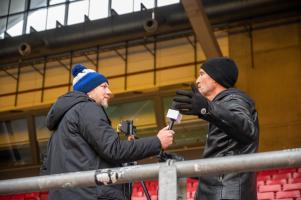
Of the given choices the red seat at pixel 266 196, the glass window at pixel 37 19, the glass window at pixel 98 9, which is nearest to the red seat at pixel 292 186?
the red seat at pixel 266 196

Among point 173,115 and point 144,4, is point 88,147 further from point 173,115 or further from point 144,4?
point 144,4

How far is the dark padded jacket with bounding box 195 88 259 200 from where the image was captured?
2029 millimetres

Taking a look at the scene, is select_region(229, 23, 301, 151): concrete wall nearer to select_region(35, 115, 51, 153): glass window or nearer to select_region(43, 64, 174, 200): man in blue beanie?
select_region(35, 115, 51, 153): glass window

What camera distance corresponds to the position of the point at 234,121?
2.03 metres

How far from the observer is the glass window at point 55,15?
43.1 ft

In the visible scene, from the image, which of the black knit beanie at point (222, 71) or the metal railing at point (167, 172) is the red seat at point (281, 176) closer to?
the black knit beanie at point (222, 71)

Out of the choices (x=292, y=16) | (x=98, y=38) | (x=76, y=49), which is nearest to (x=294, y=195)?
(x=292, y=16)

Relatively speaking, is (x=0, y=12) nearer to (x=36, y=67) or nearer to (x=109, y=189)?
(x=36, y=67)

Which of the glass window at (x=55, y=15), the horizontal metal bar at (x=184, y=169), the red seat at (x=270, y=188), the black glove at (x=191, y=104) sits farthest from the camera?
the glass window at (x=55, y=15)

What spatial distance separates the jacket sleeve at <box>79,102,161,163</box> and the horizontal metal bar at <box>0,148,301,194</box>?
525 millimetres

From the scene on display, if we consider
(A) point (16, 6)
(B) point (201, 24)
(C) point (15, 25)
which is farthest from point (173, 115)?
(A) point (16, 6)

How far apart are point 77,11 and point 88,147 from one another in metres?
11.3

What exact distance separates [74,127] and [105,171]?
685mm

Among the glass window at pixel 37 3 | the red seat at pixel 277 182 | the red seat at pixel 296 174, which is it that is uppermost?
the glass window at pixel 37 3
